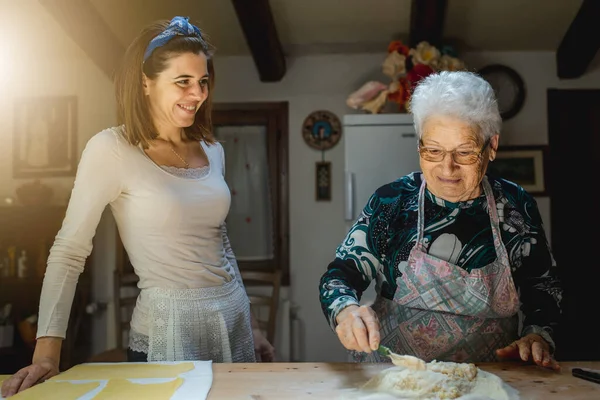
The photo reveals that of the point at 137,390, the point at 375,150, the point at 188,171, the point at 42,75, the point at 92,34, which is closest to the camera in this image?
the point at 137,390

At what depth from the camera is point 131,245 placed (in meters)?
1.14

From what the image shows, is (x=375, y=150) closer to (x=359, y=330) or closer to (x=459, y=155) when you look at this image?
(x=459, y=155)

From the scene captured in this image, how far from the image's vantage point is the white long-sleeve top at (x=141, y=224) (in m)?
1.03

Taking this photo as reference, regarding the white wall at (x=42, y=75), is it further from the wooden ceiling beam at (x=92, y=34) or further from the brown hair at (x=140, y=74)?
the brown hair at (x=140, y=74)

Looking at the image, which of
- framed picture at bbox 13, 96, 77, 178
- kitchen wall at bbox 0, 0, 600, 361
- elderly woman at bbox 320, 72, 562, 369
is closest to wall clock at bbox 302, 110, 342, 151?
kitchen wall at bbox 0, 0, 600, 361

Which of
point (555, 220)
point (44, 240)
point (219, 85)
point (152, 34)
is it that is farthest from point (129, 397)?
point (555, 220)

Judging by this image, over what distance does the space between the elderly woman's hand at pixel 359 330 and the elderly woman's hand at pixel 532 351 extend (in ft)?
0.99

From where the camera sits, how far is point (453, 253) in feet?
3.94

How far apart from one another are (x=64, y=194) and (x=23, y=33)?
2.07 feet

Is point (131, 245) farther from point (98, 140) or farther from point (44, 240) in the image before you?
point (44, 240)

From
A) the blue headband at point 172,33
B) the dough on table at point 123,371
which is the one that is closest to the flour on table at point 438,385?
the dough on table at point 123,371

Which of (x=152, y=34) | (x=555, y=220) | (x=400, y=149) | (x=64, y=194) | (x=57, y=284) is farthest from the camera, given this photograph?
(x=555, y=220)

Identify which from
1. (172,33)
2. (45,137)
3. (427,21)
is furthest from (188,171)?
(427,21)

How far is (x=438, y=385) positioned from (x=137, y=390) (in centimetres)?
52
